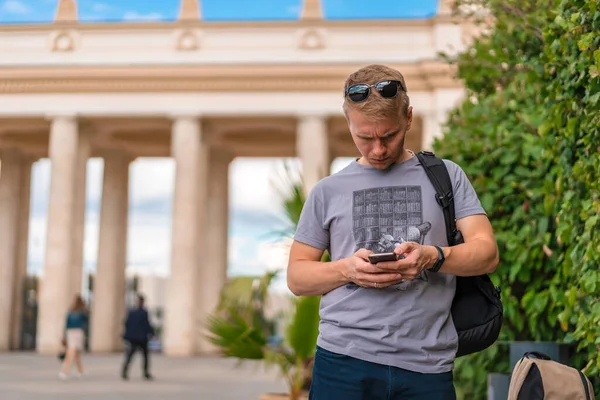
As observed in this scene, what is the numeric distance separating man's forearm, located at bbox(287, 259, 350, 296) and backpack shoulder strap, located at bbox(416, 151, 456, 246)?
381 millimetres

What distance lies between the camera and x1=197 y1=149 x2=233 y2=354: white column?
123 ft

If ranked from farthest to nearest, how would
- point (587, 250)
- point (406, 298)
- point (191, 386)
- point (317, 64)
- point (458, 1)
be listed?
1. point (317, 64)
2. point (191, 386)
3. point (458, 1)
4. point (587, 250)
5. point (406, 298)

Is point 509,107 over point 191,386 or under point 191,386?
over

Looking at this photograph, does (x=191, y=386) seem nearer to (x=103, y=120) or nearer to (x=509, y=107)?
(x=509, y=107)

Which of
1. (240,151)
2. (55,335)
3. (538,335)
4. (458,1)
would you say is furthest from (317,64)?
(538,335)

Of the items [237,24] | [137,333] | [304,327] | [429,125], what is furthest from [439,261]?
[237,24]

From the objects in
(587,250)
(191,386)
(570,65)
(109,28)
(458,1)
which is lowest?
(191,386)

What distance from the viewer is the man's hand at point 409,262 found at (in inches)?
106

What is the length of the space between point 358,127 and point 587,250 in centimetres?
233

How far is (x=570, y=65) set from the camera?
16.5 feet

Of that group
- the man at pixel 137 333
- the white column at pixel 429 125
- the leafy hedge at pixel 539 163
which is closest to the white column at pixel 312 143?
the white column at pixel 429 125

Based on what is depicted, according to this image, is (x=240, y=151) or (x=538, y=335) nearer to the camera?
(x=538, y=335)

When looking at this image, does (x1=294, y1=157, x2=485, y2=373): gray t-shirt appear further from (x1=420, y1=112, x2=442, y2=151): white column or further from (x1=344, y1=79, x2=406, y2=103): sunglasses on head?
(x1=420, y1=112, x2=442, y2=151): white column

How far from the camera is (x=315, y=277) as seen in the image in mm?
2988
